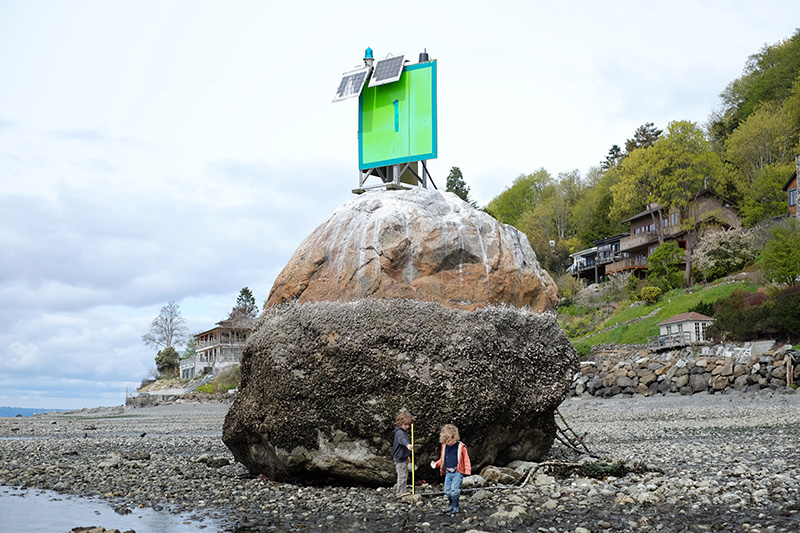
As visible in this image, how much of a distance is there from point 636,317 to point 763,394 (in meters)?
22.4

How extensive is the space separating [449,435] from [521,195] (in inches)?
3687

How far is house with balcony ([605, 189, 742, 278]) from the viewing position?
56844 millimetres

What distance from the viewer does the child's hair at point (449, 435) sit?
8.39 meters

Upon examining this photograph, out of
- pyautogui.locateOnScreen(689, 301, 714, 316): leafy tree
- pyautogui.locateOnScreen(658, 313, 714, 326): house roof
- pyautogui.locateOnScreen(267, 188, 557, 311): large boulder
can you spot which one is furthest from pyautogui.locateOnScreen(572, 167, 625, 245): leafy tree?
pyautogui.locateOnScreen(267, 188, 557, 311): large boulder

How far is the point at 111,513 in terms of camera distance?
8.78 metres

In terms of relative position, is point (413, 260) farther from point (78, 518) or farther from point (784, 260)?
point (784, 260)

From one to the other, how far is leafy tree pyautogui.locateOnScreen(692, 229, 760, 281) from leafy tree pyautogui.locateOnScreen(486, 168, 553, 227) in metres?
47.4

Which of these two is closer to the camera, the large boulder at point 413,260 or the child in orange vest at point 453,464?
the child in orange vest at point 453,464

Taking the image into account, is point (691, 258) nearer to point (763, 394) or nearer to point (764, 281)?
point (764, 281)

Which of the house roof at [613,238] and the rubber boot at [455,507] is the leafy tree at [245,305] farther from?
the rubber boot at [455,507]

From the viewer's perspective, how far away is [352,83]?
15.5 meters

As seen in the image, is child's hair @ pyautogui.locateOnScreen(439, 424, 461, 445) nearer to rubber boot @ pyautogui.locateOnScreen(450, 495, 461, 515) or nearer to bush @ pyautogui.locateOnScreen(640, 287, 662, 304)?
rubber boot @ pyautogui.locateOnScreen(450, 495, 461, 515)

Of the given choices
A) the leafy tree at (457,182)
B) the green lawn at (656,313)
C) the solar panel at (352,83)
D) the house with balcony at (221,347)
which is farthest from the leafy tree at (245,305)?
the solar panel at (352,83)

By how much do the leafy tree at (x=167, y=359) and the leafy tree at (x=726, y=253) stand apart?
6051cm
